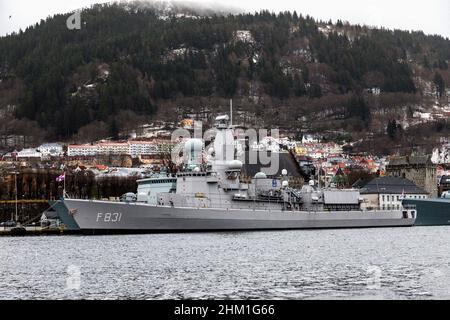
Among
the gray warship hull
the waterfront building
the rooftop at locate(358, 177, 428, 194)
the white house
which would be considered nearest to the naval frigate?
the gray warship hull

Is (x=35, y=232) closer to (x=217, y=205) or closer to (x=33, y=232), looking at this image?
(x=33, y=232)

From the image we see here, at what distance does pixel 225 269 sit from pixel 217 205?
37905 mm

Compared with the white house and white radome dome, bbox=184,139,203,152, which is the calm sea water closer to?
white radome dome, bbox=184,139,203,152

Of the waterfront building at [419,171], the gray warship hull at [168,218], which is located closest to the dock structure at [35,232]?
the gray warship hull at [168,218]

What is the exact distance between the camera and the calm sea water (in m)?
37.3

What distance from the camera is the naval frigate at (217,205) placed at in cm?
7688

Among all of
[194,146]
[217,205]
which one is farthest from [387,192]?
[217,205]

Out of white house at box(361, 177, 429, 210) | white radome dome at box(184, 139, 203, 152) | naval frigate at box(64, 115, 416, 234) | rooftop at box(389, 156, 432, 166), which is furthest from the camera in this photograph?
rooftop at box(389, 156, 432, 166)

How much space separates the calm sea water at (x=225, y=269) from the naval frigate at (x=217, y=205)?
8.82 m

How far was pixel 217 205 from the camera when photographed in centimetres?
8331

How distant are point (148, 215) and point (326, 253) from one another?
83.9 ft

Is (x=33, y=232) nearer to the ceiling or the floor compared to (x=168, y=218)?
nearer to the floor

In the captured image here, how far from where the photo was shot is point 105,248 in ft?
196
